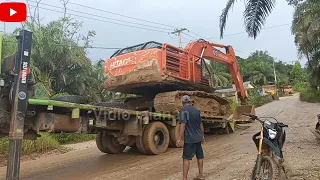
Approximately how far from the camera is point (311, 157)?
25.3 ft

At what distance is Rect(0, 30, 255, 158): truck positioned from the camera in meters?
6.60

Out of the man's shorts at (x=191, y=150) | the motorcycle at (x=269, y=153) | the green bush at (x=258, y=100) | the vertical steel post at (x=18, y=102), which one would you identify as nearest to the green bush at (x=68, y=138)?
the vertical steel post at (x=18, y=102)

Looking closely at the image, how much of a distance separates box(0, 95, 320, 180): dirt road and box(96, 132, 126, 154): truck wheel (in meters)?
0.20

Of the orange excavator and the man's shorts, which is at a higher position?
the orange excavator

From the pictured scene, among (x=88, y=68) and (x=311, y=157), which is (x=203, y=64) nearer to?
(x=311, y=157)

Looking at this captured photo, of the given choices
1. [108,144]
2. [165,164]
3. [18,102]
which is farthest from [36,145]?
[18,102]

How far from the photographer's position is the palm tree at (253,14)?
784 centimetres

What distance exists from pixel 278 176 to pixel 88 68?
19637 mm

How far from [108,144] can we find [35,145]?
2877mm

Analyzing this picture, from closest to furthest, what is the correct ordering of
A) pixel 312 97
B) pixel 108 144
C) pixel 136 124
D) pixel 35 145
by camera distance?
pixel 136 124, pixel 108 144, pixel 35 145, pixel 312 97

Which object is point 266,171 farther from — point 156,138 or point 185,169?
point 156,138

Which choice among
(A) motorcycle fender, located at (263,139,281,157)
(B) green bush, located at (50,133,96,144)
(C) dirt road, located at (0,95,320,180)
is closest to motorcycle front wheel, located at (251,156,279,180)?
(A) motorcycle fender, located at (263,139,281,157)

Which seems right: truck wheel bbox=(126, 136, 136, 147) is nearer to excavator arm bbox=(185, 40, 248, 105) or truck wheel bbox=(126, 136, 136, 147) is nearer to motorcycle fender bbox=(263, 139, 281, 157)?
excavator arm bbox=(185, 40, 248, 105)

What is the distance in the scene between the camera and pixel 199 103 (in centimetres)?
1184
